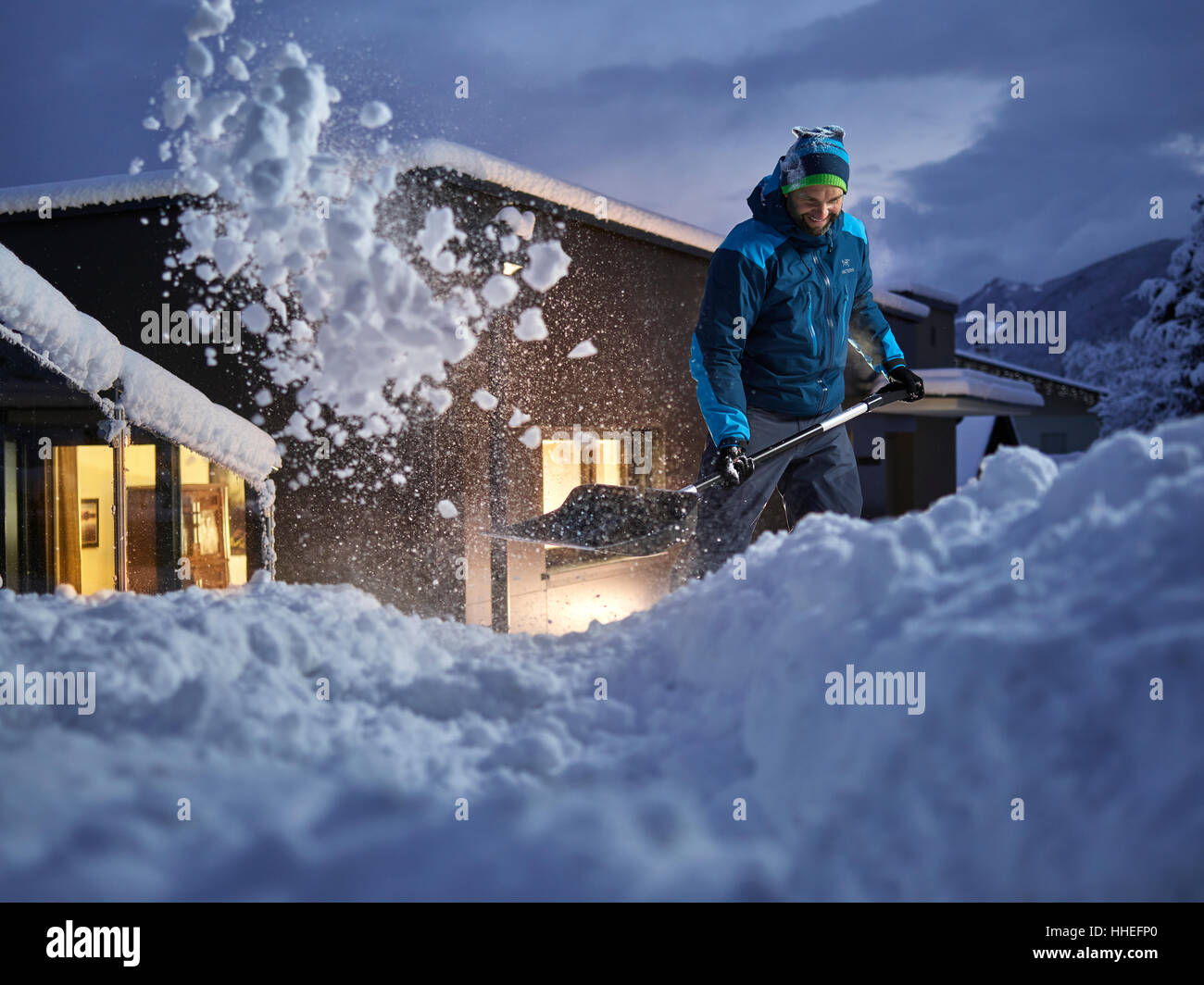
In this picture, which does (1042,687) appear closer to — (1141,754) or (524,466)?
(1141,754)

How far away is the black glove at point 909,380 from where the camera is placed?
3.27 metres

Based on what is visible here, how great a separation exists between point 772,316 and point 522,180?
7.87 feet

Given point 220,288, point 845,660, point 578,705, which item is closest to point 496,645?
point 578,705

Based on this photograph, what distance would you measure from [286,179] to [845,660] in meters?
3.56

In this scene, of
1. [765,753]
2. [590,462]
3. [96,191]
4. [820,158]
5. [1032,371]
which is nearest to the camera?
[765,753]

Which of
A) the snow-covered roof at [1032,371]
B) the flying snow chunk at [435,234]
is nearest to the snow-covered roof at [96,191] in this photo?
the flying snow chunk at [435,234]

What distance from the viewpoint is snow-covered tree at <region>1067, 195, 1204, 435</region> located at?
30.6 feet

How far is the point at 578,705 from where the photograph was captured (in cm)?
197

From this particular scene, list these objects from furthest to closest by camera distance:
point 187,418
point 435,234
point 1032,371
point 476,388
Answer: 1. point 1032,371
2. point 476,388
3. point 435,234
4. point 187,418

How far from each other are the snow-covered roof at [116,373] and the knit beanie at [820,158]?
9.82 ft

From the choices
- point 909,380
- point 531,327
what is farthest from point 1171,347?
point 531,327

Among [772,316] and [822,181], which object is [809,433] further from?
[822,181]

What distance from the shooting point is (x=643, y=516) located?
10.5 ft

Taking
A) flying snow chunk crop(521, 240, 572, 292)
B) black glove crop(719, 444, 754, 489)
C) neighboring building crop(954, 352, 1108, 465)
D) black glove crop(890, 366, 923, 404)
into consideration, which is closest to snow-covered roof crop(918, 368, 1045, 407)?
neighboring building crop(954, 352, 1108, 465)
